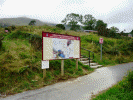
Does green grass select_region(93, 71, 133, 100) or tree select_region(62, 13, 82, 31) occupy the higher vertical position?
tree select_region(62, 13, 82, 31)

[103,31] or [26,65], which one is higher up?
[103,31]

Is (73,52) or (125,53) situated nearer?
(73,52)

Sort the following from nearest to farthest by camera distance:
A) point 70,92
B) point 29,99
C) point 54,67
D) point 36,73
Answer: point 29,99, point 70,92, point 36,73, point 54,67

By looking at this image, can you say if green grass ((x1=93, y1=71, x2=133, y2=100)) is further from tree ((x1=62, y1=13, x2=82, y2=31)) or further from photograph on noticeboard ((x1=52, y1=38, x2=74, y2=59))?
tree ((x1=62, y1=13, x2=82, y2=31))

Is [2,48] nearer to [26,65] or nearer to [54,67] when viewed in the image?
[26,65]

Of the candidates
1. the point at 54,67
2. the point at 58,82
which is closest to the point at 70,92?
the point at 58,82

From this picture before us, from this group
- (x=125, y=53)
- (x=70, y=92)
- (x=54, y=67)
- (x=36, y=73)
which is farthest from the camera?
(x=125, y=53)

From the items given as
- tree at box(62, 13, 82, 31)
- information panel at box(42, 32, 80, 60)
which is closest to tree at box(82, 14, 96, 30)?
tree at box(62, 13, 82, 31)

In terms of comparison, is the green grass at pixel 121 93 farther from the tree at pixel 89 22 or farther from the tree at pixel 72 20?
the tree at pixel 89 22

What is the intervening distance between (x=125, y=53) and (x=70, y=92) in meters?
11.8

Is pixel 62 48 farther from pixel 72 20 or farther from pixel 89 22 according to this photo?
pixel 89 22

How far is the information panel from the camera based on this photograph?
5.24 m

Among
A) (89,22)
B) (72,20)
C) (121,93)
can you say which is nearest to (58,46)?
(121,93)

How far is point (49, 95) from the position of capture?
158 inches
